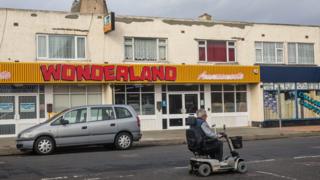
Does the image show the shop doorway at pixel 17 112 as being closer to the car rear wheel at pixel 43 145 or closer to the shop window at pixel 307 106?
the car rear wheel at pixel 43 145

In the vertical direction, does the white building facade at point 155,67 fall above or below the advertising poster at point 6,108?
above

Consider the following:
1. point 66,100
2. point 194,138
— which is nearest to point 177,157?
point 194,138

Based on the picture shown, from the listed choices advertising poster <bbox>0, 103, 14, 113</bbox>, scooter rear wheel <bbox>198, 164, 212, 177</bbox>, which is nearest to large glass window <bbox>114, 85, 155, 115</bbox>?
advertising poster <bbox>0, 103, 14, 113</bbox>

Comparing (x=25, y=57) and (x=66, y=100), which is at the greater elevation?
(x=25, y=57)

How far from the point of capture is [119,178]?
37.4ft

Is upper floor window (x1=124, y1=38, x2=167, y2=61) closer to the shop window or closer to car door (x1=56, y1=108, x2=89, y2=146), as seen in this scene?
the shop window

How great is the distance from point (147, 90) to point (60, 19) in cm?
564

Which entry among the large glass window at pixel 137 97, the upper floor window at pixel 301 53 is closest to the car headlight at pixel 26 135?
the large glass window at pixel 137 97

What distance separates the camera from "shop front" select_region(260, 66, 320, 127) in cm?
2931

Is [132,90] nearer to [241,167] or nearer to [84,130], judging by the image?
[84,130]

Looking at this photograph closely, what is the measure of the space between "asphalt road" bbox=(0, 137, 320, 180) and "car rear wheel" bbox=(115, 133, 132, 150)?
1.54 ft

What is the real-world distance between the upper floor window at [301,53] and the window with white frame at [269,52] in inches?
25.7

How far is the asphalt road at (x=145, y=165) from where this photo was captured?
11.7m

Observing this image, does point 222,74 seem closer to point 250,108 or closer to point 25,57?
point 250,108
